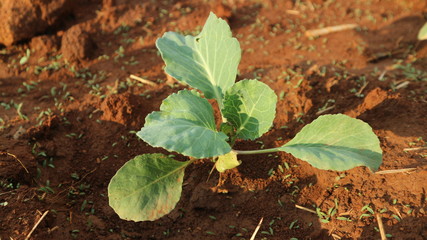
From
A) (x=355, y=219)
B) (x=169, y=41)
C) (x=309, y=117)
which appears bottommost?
(x=355, y=219)

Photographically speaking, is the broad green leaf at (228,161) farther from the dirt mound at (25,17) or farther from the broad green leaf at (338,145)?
the dirt mound at (25,17)

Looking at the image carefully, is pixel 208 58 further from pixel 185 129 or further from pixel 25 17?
pixel 25 17

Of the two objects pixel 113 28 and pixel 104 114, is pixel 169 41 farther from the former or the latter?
pixel 113 28

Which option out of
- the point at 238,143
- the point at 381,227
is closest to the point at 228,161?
the point at 238,143

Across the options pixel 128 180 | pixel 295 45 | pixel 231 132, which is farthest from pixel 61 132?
pixel 295 45

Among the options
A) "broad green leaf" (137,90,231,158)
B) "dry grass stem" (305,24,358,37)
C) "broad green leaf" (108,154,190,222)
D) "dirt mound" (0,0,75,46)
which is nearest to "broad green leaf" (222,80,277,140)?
"broad green leaf" (137,90,231,158)

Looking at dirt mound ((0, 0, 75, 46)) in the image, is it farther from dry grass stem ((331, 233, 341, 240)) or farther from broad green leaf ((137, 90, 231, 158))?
dry grass stem ((331, 233, 341, 240))

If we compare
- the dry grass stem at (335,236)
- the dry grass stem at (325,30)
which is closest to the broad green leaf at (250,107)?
the dry grass stem at (335,236)

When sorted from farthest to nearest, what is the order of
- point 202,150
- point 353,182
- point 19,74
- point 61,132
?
point 19,74 < point 61,132 < point 353,182 < point 202,150
